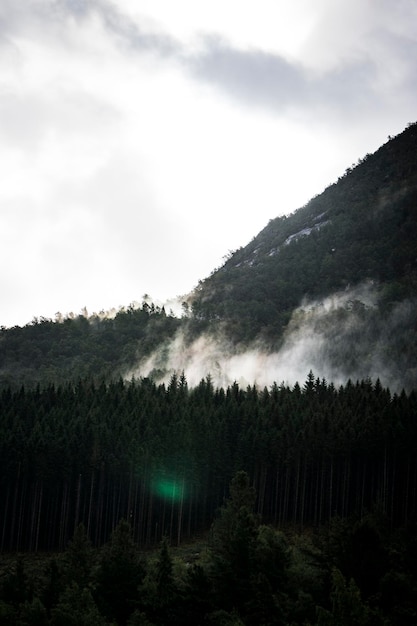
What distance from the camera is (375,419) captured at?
8762 centimetres

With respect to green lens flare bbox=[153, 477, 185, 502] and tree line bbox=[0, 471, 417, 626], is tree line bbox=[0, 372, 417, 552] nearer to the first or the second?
green lens flare bbox=[153, 477, 185, 502]

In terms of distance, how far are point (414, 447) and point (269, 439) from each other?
17.6 meters

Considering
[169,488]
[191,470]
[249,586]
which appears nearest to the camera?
[249,586]

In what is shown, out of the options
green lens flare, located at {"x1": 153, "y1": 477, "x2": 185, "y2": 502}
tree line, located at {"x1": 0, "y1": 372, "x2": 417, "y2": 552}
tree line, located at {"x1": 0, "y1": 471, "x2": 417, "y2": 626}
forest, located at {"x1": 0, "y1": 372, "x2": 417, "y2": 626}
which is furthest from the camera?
green lens flare, located at {"x1": 153, "y1": 477, "x2": 185, "y2": 502}

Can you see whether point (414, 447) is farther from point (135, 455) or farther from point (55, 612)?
point (55, 612)

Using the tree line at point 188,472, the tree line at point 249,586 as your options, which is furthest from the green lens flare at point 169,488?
the tree line at point 249,586

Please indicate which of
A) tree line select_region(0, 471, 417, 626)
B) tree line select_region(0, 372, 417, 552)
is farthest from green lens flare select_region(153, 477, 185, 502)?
tree line select_region(0, 471, 417, 626)

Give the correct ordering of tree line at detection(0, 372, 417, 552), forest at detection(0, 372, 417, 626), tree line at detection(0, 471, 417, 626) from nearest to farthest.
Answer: tree line at detection(0, 471, 417, 626) < forest at detection(0, 372, 417, 626) < tree line at detection(0, 372, 417, 552)

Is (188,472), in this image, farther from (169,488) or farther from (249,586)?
(249,586)

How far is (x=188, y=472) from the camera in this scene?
284ft

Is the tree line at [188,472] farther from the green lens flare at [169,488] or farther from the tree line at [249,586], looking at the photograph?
the tree line at [249,586]

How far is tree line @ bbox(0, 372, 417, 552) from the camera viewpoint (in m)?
85.1

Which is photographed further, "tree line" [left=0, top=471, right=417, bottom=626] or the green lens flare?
the green lens flare

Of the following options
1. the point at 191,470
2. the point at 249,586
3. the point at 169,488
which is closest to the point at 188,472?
the point at 191,470
